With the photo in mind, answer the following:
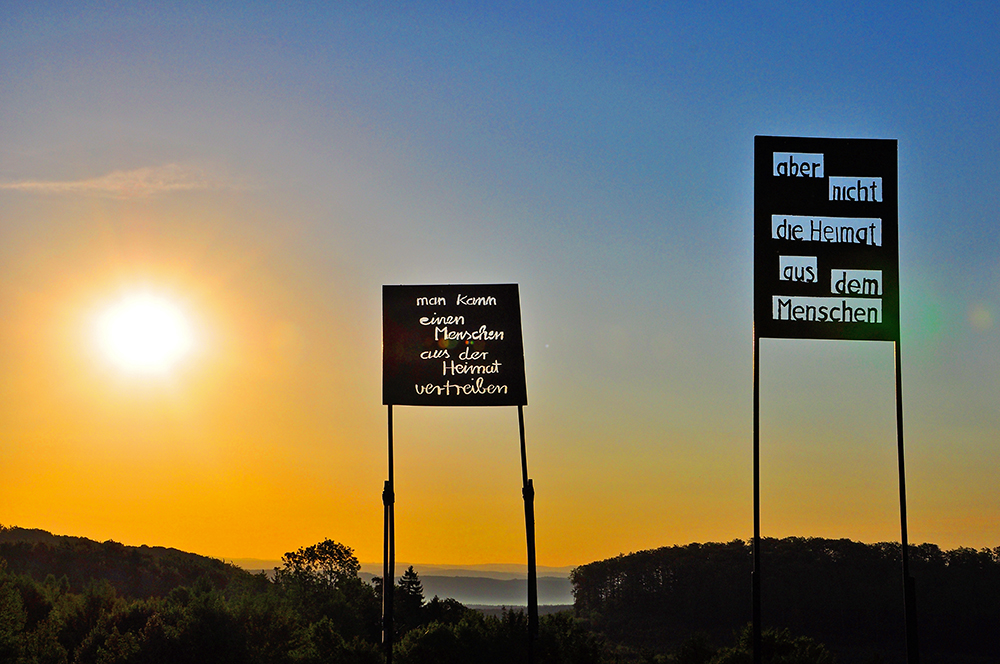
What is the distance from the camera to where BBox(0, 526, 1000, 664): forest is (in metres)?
39.2

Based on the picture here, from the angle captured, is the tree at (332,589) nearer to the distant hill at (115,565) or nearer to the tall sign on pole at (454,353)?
Answer: the distant hill at (115,565)

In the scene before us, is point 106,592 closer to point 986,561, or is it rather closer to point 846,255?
point 846,255

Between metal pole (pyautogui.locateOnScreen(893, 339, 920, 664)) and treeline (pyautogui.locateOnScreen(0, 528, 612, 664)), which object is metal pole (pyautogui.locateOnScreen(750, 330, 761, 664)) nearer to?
metal pole (pyautogui.locateOnScreen(893, 339, 920, 664))

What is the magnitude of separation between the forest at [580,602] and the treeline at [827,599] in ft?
0.42

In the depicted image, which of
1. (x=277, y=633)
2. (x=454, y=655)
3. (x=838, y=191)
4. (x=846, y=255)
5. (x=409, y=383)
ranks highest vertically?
(x=838, y=191)

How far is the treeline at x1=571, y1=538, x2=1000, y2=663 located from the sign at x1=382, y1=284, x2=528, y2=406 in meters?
67.1

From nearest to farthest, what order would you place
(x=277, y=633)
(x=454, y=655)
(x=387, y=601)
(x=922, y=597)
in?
(x=387, y=601) → (x=454, y=655) → (x=277, y=633) → (x=922, y=597)

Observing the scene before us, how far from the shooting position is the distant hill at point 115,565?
96875 millimetres

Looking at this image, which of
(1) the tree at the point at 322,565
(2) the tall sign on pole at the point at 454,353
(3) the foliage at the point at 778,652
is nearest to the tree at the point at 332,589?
(1) the tree at the point at 322,565

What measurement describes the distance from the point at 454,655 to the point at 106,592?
40.9m

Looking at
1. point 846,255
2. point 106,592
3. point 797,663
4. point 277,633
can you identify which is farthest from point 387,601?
point 106,592

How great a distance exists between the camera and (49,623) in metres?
43.7

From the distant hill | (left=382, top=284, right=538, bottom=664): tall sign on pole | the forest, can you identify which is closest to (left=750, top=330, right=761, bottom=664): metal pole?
(left=382, top=284, right=538, bottom=664): tall sign on pole

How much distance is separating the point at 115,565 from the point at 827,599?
66486 millimetres
